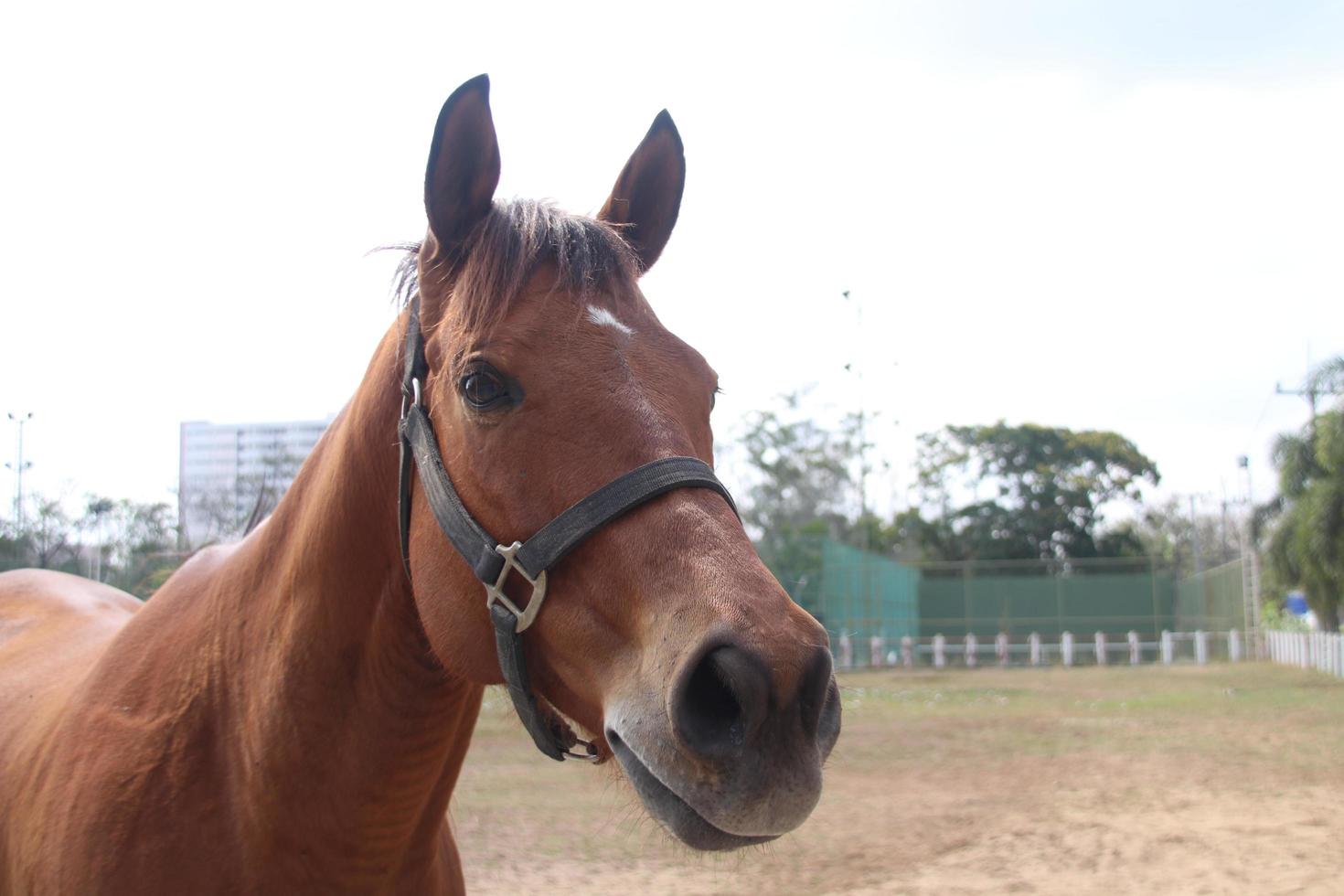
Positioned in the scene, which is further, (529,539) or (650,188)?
(650,188)

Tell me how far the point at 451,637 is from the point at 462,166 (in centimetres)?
91

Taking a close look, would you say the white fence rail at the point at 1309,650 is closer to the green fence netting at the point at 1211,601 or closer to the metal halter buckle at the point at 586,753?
the green fence netting at the point at 1211,601

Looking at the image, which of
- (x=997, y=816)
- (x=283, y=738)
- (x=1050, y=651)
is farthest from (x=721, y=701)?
(x=1050, y=651)

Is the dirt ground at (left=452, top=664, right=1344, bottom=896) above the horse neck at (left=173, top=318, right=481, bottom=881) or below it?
below

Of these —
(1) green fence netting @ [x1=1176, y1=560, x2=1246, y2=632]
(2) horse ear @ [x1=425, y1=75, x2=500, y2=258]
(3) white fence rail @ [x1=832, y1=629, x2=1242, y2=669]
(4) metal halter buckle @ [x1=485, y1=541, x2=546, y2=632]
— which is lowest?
(3) white fence rail @ [x1=832, y1=629, x2=1242, y2=669]

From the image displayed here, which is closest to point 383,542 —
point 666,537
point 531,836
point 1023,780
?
point 666,537

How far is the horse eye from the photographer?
1915 mm

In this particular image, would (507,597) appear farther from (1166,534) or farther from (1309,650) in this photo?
(1166,534)

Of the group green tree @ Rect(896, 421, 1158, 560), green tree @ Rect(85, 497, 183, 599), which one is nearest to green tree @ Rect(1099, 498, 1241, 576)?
green tree @ Rect(896, 421, 1158, 560)

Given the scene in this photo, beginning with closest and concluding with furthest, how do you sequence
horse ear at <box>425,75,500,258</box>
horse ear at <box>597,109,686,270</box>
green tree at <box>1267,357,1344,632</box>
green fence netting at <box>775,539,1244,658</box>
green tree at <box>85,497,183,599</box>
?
horse ear at <box>425,75,500,258</box>, horse ear at <box>597,109,686,270</box>, green tree at <box>85,497,183,599</box>, green tree at <box>1267,357,1344,632</box>, green fence netting at <box>775,539,1244,658</box>

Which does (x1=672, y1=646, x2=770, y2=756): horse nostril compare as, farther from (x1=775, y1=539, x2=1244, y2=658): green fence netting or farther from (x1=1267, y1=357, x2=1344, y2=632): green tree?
(x1=775, y1=539, x2=1244, y2=658): green fence netting

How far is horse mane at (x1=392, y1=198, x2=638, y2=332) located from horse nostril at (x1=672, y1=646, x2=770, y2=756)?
79 centimetres

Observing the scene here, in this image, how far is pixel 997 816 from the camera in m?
8.52

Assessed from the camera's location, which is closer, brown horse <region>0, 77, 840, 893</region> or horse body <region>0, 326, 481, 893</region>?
brown horse <region>0, 77, 840, 893</region>
